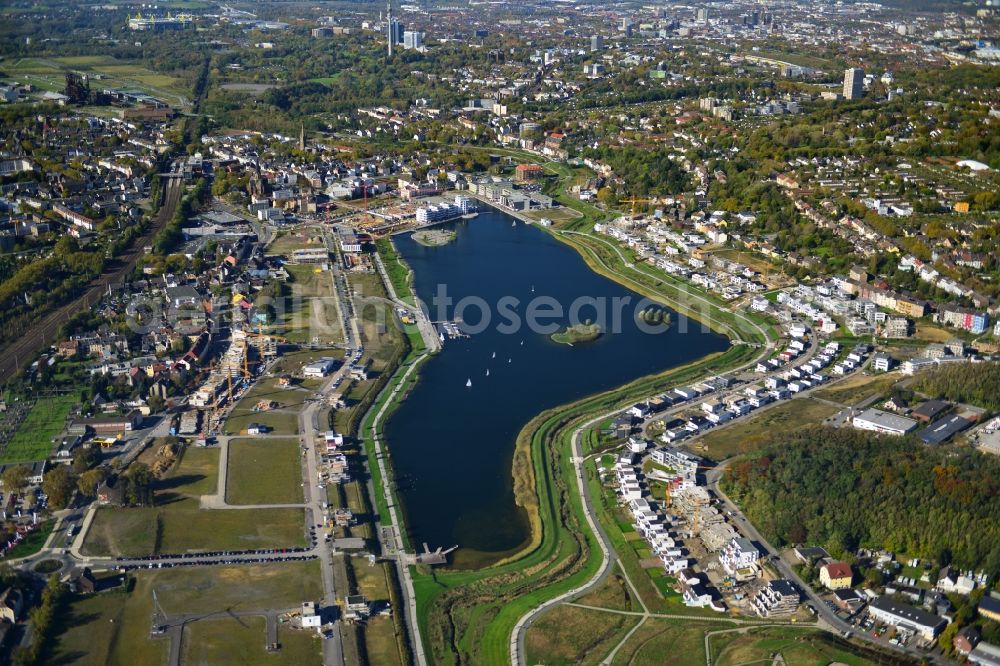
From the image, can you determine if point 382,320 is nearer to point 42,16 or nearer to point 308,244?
point 308,244

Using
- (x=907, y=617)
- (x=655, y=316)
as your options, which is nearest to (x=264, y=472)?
(x=907, y=617)

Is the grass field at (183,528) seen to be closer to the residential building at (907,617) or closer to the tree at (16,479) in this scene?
the tree at (16,479)

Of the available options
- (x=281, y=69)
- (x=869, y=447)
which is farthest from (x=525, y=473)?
(x=281, y=69)

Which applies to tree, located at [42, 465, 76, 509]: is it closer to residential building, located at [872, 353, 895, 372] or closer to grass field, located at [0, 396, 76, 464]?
grass field, located at [0, 396, 76, 464]

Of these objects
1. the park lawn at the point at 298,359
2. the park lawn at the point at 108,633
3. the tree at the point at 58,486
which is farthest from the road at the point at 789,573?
the tree at the point at 58,486

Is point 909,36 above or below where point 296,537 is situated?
above

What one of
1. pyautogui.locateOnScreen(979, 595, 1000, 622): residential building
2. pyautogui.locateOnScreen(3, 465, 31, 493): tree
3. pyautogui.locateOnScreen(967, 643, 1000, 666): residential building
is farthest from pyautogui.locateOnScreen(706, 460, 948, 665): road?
pyautogui.locateOnScreen(3, 465, 31, 493): tree
